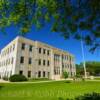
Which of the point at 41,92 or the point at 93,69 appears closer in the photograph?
the point at 41,92

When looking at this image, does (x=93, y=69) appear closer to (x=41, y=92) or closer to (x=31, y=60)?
(x=31, y=60)

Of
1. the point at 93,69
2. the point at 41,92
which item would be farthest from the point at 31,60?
the point at 93,69

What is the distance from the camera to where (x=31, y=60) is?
57875 mm

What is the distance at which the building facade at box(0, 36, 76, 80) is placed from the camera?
176 ft

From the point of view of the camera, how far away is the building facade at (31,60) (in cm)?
5365

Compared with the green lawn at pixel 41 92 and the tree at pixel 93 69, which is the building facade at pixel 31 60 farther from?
the tree at pixel 93 69

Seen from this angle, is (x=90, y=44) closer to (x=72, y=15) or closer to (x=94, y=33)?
(x=94, y=33)

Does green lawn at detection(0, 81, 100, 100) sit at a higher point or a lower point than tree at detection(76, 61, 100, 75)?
lower

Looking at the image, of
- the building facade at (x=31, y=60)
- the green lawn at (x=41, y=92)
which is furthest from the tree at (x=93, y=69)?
the green lawn at (x=41, y=92)

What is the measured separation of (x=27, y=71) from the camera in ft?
183

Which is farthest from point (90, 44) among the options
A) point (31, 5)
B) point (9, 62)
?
point (9, 62)

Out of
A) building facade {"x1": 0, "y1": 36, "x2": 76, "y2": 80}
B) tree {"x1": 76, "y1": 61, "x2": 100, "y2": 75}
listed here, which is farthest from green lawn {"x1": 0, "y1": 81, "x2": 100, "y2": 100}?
tree {"x1": 76, "y1": 61, "x2": 100, "y2": 75}

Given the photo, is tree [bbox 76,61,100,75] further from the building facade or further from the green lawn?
the green lawn

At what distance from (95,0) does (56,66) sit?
196 ft
